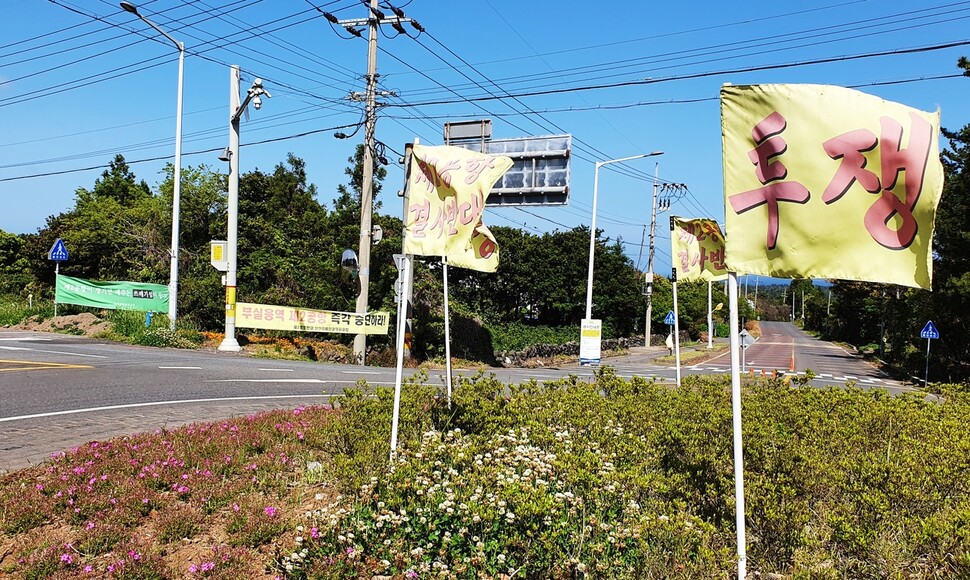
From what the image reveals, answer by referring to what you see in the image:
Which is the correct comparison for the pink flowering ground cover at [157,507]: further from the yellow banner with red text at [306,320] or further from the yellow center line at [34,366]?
the yellow banner with red text at [306,320]

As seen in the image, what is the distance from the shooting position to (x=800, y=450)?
15.9 ft

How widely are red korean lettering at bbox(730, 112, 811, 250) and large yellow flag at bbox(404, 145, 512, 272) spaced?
271 centimetres

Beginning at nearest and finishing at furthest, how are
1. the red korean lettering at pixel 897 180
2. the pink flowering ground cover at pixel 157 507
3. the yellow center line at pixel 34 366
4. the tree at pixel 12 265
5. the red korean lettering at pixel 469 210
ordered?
the red korean lettering at pixel 897 180, the pink flowering ground cover at pixel 157 507, the red korean lettering at pixel 469 210, the yellow center line at pixel 34 366, the tree at pixel 12 265

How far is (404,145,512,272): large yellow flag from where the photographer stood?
18.9 ft

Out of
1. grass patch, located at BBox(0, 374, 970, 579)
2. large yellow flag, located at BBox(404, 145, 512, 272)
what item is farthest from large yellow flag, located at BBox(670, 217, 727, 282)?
large yellow flag, located at BBox(404, 145, 512, 272)

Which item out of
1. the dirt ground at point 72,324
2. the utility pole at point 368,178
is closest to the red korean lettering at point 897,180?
the utility pole at point 368,178

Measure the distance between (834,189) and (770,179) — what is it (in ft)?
1.00

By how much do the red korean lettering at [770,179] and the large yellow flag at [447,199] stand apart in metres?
2.71

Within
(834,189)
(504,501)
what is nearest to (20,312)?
(504,501)

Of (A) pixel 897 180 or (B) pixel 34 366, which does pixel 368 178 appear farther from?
(A) pixel 897 180

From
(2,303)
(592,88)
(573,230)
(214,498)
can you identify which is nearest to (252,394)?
(214,498)

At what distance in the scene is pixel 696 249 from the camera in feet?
34.0

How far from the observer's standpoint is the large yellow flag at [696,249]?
1008 centimetres

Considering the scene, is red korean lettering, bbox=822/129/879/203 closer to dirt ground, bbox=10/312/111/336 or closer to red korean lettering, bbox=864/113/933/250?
red korean lettering, bbox=864/113/933/250
